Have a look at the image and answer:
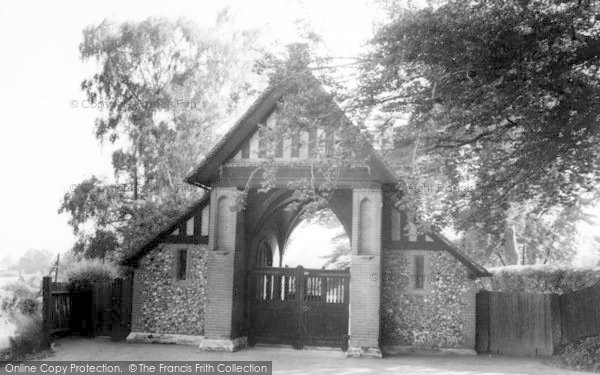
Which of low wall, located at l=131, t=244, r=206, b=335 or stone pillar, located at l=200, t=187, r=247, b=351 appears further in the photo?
low wall, located at l=131, t=244, r=206, b=335

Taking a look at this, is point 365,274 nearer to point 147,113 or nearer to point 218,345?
point 218,345

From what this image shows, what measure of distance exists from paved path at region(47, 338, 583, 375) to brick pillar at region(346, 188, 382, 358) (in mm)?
613

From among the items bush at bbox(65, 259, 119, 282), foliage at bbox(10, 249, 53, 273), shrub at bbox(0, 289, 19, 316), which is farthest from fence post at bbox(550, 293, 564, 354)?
foliage at bbox(10, 249, 53, 273)

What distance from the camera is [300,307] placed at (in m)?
17.8

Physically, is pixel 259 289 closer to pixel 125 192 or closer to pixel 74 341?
pixel 74 341

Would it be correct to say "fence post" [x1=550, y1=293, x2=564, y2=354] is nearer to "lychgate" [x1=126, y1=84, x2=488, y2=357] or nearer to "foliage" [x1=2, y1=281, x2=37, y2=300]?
"lychgate" [x1=126, y1=84, x2=488, y2=357]

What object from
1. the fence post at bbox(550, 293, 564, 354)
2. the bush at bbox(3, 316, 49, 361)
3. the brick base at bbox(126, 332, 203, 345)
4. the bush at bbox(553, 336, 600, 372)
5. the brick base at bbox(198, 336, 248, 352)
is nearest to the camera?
the bush at bbox(553, 336, 600, 372)

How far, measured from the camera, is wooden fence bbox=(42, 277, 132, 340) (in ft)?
61.6

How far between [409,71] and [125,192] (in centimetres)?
2123

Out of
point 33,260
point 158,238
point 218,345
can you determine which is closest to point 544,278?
point 218,345

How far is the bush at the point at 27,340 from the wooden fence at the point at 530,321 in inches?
490

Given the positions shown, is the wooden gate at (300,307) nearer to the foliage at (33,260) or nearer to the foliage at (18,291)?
the foliage at (18,291)

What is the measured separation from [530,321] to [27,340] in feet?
46.1

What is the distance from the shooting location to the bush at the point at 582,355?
562 inches
